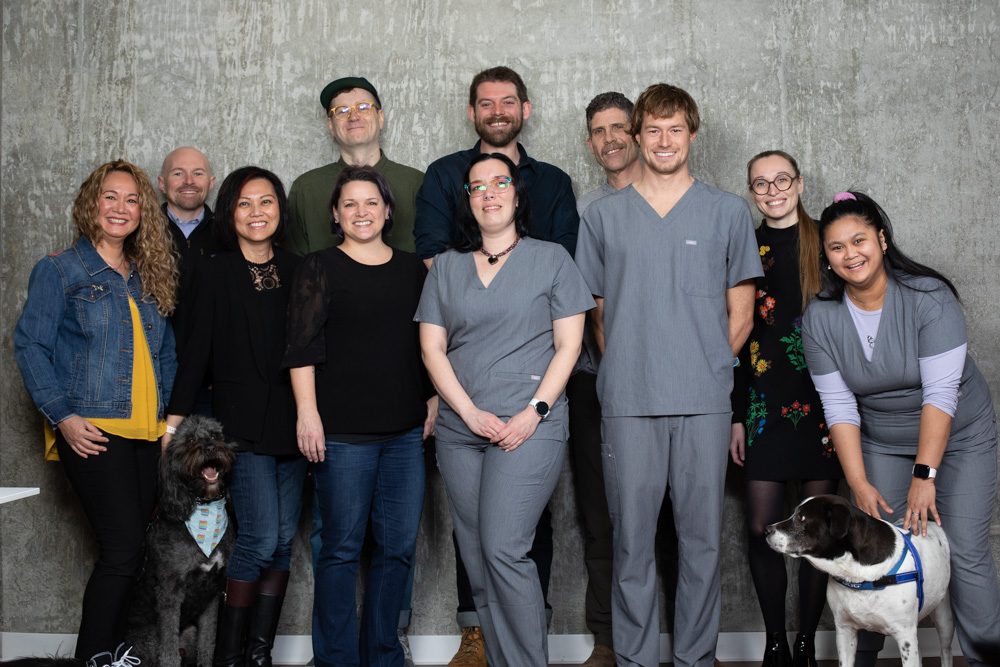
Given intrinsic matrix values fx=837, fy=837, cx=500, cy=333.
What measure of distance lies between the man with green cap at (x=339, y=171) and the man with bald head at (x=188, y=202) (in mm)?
350

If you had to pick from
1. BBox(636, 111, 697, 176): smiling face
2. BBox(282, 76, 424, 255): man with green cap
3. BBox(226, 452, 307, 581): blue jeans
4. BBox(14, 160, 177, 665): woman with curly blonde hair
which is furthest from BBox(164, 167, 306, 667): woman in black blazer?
BBox(636, 111, 697, 176): smiling face

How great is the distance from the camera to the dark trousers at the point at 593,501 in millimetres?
3346

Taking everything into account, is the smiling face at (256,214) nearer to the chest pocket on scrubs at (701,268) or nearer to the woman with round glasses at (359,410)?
the woman with round glasses at (359,410)

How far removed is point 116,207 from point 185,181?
0.60 m

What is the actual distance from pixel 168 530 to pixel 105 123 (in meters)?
2.01

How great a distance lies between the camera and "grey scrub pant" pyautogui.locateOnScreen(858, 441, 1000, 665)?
2.59 metres

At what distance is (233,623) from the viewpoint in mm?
2986

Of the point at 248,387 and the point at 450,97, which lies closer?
the point at 248,387

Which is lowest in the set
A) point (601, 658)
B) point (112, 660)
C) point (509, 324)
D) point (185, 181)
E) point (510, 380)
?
point (601, 658)

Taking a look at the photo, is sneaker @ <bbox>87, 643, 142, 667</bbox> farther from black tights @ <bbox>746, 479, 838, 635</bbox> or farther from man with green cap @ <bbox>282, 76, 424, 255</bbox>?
black tights @ <bbox>746, 479, 838, 635</bbox>

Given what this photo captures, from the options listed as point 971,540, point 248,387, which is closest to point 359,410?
point 248,387

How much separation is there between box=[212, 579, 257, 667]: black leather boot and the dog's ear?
6.45 ft

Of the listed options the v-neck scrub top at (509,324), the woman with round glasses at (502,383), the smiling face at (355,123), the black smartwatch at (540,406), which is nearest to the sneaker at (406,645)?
the woman with round glasses at (502,383)

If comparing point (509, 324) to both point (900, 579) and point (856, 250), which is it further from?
point (900, 579)
